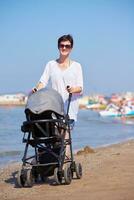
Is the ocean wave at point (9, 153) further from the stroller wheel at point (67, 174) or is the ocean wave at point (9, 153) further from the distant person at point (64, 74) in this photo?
the stroller wheel at point (67, 174)

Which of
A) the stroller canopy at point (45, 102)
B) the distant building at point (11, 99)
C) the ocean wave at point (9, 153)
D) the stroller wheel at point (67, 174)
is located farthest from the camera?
the distant building at point (11, 99)

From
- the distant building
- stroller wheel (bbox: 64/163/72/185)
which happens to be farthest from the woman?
the distant building

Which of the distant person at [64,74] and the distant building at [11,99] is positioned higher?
the distant person at [64,74]

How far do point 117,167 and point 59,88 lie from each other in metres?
1.62

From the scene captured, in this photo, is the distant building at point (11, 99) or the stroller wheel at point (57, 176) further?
the distant building at point (11, 99)

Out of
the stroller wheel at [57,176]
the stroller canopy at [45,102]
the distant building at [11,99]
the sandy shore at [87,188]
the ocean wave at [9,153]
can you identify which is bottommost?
the distant building at [11,99]

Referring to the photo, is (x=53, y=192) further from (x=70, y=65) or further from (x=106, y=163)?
(x=106, y=163)

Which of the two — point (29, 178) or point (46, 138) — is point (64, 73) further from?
point (29, 178)

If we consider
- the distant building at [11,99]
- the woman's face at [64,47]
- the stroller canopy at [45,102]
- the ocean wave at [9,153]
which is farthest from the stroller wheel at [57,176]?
the distant building at [11,99]

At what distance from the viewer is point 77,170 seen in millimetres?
6305

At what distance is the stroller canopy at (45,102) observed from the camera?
576 centimetres

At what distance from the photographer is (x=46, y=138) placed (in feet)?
19.0

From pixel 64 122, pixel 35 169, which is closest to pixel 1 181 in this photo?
pixel 35 169

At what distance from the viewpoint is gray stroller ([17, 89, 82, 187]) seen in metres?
5.78
